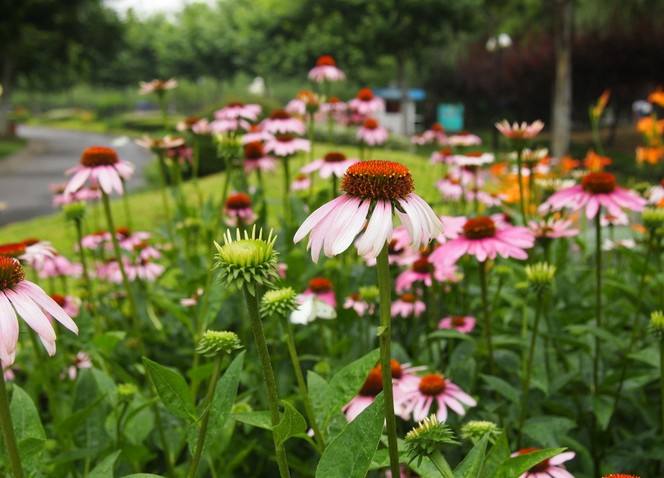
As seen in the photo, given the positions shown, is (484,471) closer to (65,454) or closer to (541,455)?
(541,455)

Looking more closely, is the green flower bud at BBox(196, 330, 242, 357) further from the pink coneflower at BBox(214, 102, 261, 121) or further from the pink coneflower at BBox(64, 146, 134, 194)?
the pink coneflower at BBox(214, 102, 261, 121)

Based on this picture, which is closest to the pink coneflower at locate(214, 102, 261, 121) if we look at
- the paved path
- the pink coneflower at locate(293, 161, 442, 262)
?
the pink coneflower at locate(293, 161, 442, 262)

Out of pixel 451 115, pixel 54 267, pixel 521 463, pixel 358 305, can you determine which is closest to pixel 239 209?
pixel 358 305

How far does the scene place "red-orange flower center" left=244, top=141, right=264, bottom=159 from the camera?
207 centimetres

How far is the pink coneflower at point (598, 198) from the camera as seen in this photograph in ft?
3.98

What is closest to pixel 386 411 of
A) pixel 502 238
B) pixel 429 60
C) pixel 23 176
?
pixel 502 238

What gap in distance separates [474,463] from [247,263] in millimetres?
277

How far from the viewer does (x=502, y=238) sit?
115 cm

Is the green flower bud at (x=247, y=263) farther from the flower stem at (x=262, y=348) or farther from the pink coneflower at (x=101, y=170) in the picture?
the pink coneflower at (x=101, y=170)

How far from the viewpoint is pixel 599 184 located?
125cm

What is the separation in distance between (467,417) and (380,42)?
12.5 metres

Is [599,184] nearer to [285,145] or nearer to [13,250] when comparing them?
[285,145]

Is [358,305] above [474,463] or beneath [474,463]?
beneath

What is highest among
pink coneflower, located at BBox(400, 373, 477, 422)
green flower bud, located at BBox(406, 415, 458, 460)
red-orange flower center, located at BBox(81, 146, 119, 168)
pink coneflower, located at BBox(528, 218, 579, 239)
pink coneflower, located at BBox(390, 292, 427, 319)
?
red-orange flower center, located at BBox(81, 146, 119, 168)
